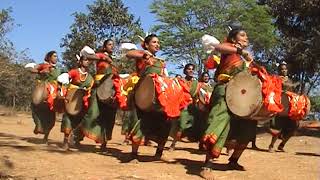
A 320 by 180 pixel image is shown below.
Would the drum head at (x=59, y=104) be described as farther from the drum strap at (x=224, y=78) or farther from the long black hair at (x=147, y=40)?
the drum strap at (x=224, y=78)

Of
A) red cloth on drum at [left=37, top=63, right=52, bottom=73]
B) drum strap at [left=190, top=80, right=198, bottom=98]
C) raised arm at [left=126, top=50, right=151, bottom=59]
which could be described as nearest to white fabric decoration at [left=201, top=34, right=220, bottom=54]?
raised arm at [left=126, top=50, right=151, bottom=59]

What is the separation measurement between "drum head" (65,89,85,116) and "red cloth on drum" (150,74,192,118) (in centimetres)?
261

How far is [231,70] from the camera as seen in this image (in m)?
6.61

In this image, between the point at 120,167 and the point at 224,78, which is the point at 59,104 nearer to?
the point at 120,167

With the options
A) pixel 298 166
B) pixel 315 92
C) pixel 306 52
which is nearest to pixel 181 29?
pixel 306 52

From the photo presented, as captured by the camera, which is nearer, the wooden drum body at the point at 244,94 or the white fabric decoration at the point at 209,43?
the wooden drum body at the point at 244,94

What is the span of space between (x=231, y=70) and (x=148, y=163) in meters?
1.89

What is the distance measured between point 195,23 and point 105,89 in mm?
20071

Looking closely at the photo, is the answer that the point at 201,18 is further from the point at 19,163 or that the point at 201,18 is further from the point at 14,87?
the point at 19,163

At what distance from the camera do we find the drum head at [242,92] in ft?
21.1

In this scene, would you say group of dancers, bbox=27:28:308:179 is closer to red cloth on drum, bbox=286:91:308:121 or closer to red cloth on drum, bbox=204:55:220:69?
red cloth on drum, bbox=204:55:220:69

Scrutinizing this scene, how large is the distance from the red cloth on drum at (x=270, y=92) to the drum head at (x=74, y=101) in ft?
12.3

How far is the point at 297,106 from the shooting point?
10.5 m

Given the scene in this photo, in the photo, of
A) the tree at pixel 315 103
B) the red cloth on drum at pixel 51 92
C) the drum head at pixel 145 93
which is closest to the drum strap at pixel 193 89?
the drum head at pixel 145 93
